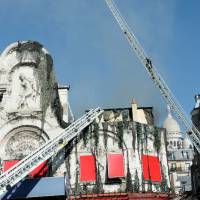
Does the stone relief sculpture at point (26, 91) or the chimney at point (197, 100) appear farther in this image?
the chimney at point (197, 100)

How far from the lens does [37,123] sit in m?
50.5

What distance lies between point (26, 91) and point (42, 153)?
10.3 meters

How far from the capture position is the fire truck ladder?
39125 millimetres

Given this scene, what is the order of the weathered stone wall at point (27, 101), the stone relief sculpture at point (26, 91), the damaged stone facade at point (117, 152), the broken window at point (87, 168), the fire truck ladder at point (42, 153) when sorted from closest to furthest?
1. the fire truck ladder at point (42, 153)
2. the damaged stone facade at point (117, 152)
3. the broken window at point (87, 168)
4. the weathered stone wall at point (27, 101)
5. the stone relief sculpture at point (26, 91)

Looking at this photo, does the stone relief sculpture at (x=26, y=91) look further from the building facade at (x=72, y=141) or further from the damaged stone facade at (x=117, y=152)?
the damaged stone facade at (x=117, y=152)

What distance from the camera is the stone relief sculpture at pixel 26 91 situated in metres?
51.1

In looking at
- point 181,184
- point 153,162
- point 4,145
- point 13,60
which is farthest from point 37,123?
point 181,184

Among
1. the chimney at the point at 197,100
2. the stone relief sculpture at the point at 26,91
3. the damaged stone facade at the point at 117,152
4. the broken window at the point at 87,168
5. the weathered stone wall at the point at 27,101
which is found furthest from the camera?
the chimney at the point at 197,100

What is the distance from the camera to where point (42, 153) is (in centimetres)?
4362

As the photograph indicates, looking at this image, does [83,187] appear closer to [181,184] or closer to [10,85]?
[10,85]

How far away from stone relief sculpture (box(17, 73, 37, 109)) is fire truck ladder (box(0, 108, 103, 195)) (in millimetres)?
6244

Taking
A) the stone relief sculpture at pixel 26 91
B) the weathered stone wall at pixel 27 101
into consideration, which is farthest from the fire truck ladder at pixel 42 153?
the stone relief sculpture at pixel 26 91

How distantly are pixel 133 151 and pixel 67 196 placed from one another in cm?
874

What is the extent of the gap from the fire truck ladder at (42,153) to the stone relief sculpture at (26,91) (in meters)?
6.24
